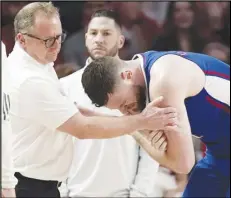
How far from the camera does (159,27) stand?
570cm

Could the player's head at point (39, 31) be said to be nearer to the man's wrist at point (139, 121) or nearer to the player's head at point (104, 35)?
the man's wrist at point (139, 121)

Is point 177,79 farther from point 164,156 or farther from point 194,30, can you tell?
point 194,30

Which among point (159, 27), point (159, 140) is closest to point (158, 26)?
point (159, 27)

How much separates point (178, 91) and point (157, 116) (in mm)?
147

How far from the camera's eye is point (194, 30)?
5.68 meters

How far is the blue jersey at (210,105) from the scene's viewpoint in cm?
350

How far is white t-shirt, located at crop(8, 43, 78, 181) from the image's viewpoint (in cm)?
337

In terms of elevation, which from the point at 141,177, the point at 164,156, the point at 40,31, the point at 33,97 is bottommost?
the point at 141,177

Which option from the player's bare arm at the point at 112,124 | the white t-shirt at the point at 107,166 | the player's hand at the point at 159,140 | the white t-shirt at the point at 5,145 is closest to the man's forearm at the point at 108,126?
the player's bare arm at the point at 112,124

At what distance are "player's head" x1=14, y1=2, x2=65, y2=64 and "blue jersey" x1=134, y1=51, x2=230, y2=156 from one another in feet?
1.43

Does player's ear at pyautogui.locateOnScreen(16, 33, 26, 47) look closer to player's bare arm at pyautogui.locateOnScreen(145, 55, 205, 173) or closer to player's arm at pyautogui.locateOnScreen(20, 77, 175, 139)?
player's arm at pyautogui.locateOnScreen(20, 77, 175, 139)

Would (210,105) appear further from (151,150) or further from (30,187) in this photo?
(30,187)

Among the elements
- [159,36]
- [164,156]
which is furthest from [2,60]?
[159,36]

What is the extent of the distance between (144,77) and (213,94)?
36 cm
